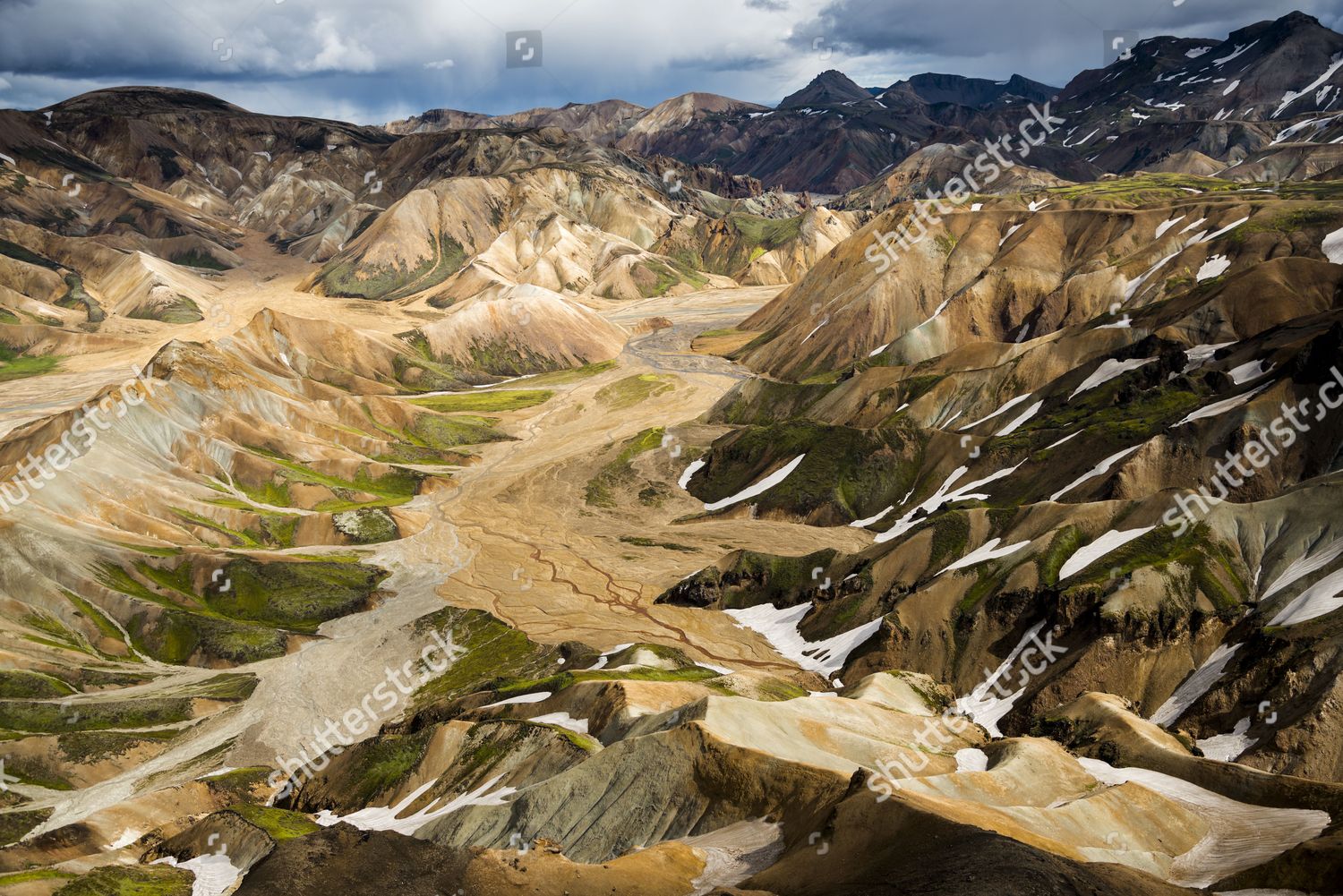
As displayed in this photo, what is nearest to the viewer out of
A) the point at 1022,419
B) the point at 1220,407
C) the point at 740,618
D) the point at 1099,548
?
the point at 1099,548

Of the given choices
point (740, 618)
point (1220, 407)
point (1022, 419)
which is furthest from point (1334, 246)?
point (740, 618)

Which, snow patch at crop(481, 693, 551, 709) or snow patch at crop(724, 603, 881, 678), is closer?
snow patch at crop(481, 693, 551, 709)

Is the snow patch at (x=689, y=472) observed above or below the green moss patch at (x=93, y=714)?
above

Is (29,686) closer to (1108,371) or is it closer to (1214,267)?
(1108,371)

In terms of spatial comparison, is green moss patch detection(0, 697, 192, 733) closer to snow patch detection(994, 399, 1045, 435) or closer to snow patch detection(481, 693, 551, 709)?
snow patch detection(481, 693, 551, 709)

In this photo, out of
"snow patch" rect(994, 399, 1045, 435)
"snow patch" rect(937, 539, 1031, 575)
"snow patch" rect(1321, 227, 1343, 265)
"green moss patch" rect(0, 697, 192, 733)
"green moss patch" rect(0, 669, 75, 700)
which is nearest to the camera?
"green moss patch" rect(0, 697, 192, 733)

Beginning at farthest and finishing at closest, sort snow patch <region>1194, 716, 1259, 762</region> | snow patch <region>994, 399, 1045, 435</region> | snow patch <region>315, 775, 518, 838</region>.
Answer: snow patch <region>994, 399, 1045, 435</region>, snow patch <region>1194, 716, 1259, 762</region>, snow patch <region>315, 775, 518, 838</region>

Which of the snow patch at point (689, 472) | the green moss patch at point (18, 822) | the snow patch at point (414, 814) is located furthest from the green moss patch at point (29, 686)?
the snow patch at point (689, 472)

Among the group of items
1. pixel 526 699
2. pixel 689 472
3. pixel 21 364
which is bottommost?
pixel 526 699

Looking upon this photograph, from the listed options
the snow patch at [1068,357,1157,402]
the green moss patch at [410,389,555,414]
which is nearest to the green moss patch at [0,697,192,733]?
the snow patch at [1068,357,1157,402]

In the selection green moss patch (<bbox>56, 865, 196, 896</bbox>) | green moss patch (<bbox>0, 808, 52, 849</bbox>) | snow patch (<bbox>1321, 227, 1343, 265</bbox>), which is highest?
snow patch (<bbox>1321, 227, 1343, 265</bbox>)

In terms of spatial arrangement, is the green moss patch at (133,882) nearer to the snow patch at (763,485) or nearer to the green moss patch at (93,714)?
the green moss patch at (93,714)

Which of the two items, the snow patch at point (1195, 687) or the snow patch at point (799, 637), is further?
the snow patch at point (799, 637)

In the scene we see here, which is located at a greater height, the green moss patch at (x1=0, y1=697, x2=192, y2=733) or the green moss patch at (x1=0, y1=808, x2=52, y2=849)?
the green moss patch at (x1=0, y1=697, x2=192, y2=733)
